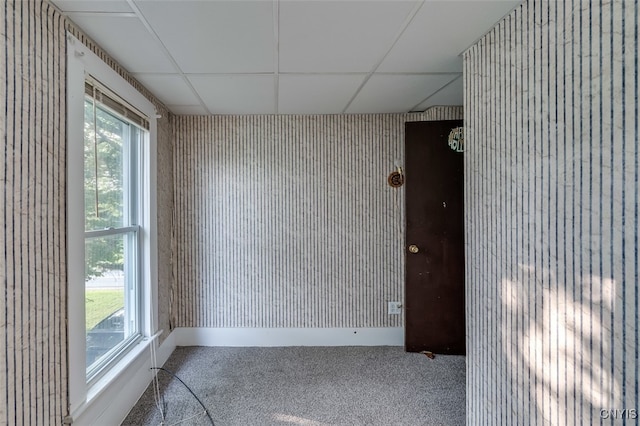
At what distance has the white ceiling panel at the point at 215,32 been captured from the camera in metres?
1.17

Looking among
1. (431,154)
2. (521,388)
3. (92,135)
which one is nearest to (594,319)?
(521,388)

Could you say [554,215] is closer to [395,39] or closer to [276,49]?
[395,39]

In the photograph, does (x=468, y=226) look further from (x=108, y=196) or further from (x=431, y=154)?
(x=108, y=196)

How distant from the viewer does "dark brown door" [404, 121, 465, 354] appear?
2410 millimetres

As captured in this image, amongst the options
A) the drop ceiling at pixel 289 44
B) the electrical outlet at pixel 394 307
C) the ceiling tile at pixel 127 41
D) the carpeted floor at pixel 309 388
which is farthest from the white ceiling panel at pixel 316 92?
the carpeted floor at pixel 309 388

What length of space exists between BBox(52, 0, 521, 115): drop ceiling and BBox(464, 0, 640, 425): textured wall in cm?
28

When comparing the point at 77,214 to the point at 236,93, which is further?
the point at 236,93

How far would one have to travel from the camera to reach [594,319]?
900 millimetres

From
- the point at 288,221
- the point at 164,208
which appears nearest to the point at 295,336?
the point at 288,221

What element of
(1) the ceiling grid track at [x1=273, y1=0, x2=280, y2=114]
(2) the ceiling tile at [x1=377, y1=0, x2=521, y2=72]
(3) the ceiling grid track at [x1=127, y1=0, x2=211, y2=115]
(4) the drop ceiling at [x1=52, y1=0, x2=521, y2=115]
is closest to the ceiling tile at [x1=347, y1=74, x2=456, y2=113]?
(4) the drop ceiling at [x1=52, y1=0, x2=521, y2=115]

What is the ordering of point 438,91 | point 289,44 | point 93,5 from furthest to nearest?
point 438,91 → point 289,44 → point 93,5

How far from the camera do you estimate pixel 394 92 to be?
2.10m

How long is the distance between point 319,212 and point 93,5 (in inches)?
77.4

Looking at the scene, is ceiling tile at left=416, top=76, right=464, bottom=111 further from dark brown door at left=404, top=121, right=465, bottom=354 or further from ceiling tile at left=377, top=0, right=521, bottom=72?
ceiling tile at left=377, top=0, right=521, bottom=72
